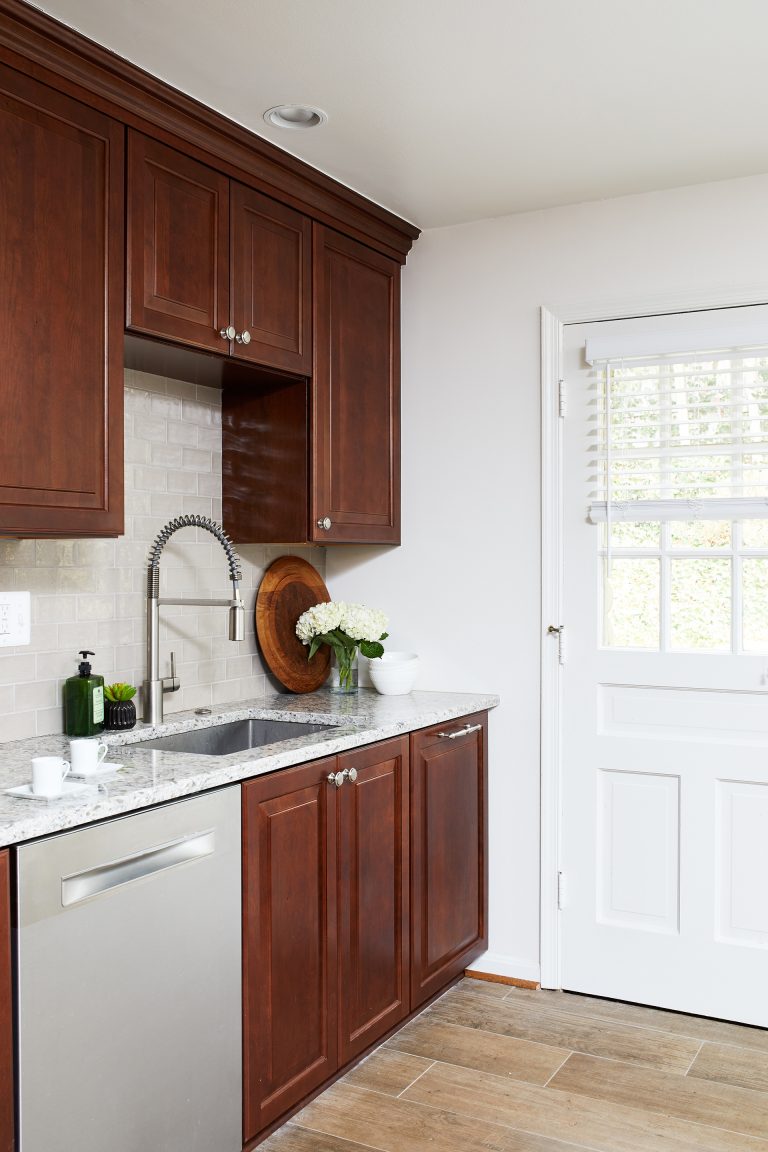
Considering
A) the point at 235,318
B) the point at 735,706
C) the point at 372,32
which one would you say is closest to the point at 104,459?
the point at 235,318

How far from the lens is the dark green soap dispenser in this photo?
2.47 m

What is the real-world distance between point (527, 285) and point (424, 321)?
0.38 metres

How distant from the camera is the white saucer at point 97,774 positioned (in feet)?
6.66

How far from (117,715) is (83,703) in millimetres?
122

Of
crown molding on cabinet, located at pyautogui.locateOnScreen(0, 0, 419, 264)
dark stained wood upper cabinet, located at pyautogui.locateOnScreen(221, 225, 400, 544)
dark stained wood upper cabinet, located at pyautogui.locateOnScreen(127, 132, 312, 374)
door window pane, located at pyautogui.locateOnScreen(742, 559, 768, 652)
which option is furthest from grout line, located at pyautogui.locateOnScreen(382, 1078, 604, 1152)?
crown molding on cabinet, located at pyautogui.locateOnScreen(0, 0, 419, 264)

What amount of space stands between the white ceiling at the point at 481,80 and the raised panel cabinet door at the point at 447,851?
5.36 ft

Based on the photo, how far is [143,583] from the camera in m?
2.83

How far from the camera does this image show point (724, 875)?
301 centimetres

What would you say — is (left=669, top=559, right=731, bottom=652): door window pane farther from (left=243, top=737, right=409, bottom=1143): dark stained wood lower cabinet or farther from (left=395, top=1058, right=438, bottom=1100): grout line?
(left=395, top=1058, right=438, bottom=1100): grout line

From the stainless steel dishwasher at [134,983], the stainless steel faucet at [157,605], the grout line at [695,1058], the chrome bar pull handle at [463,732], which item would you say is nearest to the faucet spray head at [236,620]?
the stainless steel faucet at [157,605]

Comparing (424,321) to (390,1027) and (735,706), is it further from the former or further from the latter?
(390,1027)

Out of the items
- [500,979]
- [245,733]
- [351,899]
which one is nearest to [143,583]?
[245,733]

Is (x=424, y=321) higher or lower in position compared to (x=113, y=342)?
higher

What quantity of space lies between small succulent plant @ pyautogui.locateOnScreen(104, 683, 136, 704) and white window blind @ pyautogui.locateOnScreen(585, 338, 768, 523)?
1.50 meters
